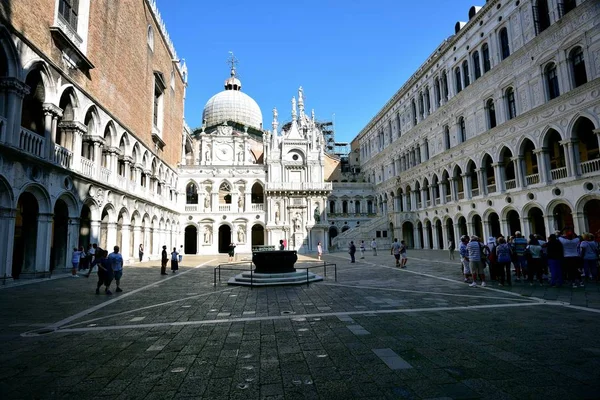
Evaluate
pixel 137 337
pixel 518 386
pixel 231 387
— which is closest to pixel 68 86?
pixel 137 337

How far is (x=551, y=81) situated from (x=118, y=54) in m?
29.1

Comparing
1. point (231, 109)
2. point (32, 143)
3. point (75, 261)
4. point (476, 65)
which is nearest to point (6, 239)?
point (75, 261)

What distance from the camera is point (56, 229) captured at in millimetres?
17219

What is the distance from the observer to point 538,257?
10945mm

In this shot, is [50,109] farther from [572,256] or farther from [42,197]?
[572,256]

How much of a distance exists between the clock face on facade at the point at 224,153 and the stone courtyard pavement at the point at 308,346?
40.5 meters

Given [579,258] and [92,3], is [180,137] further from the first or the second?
[579,258]

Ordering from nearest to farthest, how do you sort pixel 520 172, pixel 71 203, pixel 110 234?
pixel 71 203, pixel 110 234, pixel 520 172

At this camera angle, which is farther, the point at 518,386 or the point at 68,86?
the point at 68,86

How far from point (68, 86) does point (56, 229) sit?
293 inches

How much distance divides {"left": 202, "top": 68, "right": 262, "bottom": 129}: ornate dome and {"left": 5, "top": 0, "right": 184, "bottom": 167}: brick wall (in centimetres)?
2240

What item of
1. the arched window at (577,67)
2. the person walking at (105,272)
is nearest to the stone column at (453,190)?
the arched window at (577,67)

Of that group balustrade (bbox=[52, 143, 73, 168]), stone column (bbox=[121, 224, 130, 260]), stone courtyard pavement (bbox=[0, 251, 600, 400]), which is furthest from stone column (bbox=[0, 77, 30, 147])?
stone column (bbox=[121, 224, 130, 260])

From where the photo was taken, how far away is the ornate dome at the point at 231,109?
2275 inches
